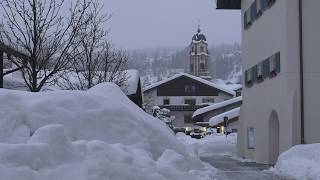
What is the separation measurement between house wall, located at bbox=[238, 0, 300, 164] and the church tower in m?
83.0

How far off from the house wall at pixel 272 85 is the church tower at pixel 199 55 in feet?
272

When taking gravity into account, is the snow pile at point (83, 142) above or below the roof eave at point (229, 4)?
below

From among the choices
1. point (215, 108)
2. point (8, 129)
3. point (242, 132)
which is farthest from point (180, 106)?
point (8, 129)

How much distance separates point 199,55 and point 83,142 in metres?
107

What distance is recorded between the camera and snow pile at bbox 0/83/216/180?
320 inches

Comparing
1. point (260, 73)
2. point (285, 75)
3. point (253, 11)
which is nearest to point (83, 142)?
point (285, 75)

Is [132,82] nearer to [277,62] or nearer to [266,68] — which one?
[266,68]

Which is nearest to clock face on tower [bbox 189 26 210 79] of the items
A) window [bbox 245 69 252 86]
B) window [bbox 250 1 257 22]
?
window [bbox 245 69 252 86]

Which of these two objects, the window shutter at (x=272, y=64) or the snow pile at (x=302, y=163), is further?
the window shutter at (x=272, y=64)

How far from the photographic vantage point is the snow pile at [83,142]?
26.7 feet

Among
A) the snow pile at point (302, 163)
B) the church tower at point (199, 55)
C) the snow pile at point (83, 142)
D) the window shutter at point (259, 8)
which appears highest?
the church tower at point (199, 55)

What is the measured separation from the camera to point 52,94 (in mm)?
11383

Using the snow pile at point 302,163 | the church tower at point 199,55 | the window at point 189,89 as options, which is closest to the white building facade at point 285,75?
the snow pile at point 302,163

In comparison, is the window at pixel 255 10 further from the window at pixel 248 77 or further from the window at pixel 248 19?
the window at pixel 248 77
